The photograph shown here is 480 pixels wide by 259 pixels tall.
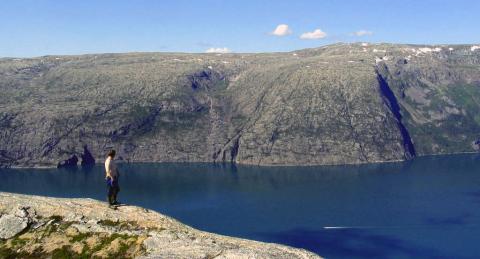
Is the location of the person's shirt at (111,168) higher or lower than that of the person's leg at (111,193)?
higher

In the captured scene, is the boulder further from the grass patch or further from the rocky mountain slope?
the grass patch

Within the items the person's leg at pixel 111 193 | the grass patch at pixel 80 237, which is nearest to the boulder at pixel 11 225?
the grass patch at pixel 80 237

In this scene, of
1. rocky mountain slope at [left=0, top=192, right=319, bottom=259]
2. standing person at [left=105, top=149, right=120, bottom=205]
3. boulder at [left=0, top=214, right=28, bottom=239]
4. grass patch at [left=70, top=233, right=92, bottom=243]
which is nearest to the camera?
rocky mountain slope at [left=0, top=192, right=319, bottom=259]

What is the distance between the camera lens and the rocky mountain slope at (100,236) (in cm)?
4147

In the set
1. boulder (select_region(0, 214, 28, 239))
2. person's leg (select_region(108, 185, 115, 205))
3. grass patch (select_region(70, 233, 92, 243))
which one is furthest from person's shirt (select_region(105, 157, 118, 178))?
boulder (select_region(0, 214, 28, 239))

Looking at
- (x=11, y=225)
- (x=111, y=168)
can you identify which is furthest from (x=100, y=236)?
(x=11, y=225)

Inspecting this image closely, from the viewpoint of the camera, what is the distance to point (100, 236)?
45344mm

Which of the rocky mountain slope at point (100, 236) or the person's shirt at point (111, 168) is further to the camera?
the person's shirt at point (111, 168)

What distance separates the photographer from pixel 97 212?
158 ft

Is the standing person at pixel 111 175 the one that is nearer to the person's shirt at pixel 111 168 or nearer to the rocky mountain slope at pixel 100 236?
the person's shirt at pixel 111 168

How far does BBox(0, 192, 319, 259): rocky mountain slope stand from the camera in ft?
136

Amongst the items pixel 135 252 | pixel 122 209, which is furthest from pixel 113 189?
pixel 135 252

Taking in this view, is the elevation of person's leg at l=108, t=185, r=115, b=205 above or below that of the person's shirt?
below

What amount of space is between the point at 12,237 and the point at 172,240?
15021 mm
